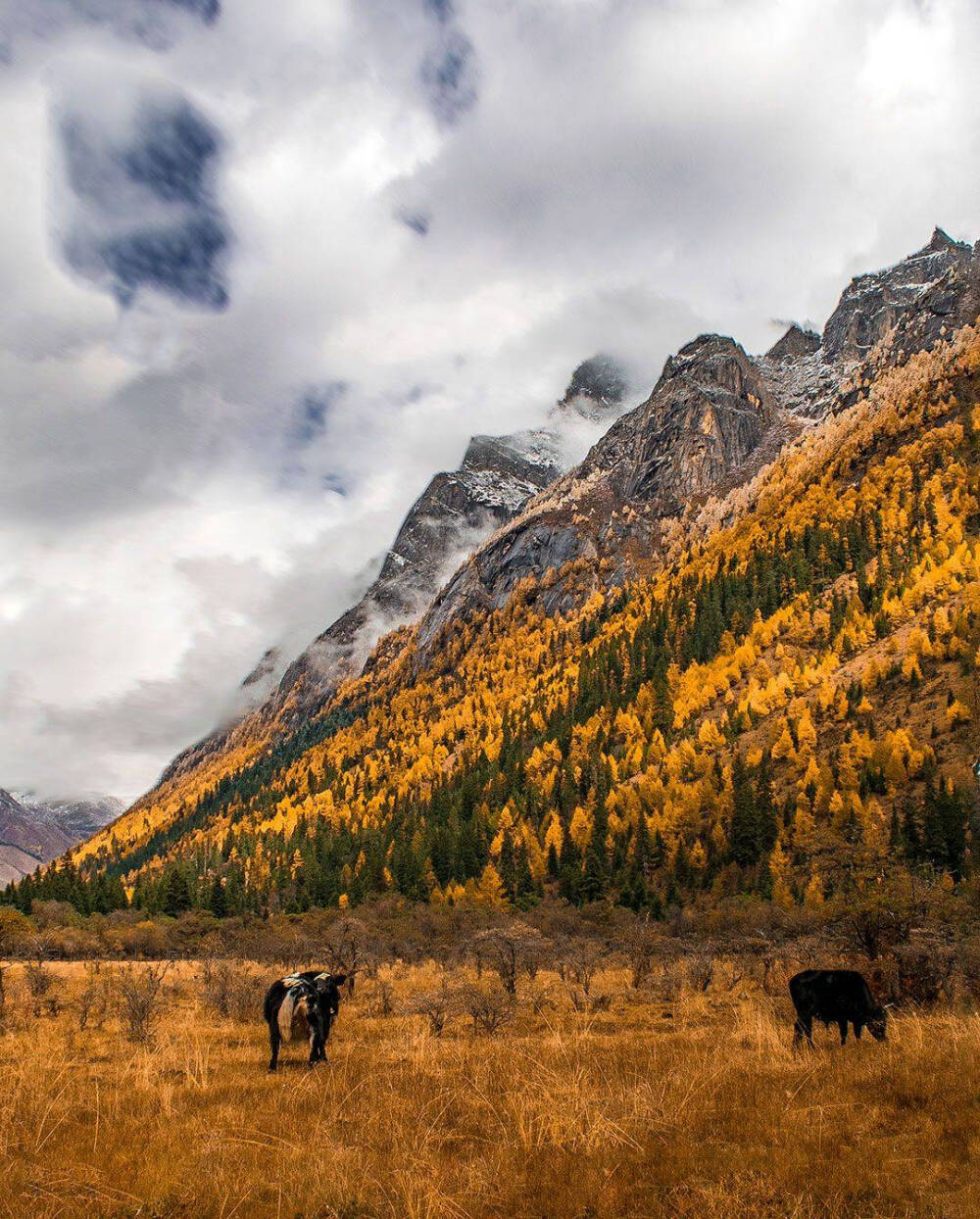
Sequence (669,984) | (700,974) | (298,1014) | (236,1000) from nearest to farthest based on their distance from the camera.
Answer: (298,1014), (236,1000), (669,984), (700,974)

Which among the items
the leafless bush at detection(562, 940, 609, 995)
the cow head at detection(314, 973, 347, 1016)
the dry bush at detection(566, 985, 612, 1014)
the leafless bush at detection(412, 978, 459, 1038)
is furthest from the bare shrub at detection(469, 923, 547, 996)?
the cow head at detection(314, 973, 347, 1016)

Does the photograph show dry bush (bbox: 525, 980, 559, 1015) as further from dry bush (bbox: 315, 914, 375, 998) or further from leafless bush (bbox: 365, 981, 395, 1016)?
dry bush (bbox: 315, 914, 375, 998)

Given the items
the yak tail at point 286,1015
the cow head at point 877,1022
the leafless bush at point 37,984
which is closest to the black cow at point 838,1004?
the cow head at point 877,1022

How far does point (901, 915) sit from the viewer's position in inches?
794

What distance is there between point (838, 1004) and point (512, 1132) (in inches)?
328

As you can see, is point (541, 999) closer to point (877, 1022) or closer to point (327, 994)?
point (327, 994)

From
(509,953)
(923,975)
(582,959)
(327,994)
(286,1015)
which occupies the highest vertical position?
(327,994)

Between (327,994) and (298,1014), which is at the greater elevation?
(327,994)

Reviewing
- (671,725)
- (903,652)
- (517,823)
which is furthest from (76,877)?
(903,652)

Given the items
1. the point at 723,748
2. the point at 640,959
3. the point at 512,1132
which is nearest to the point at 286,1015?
the point at 512,1132

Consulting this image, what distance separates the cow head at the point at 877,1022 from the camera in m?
11.8

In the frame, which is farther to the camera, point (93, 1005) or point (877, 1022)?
point (93, 1005)

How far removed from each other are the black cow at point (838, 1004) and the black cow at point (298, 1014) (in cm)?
868

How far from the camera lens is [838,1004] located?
40.1ft
